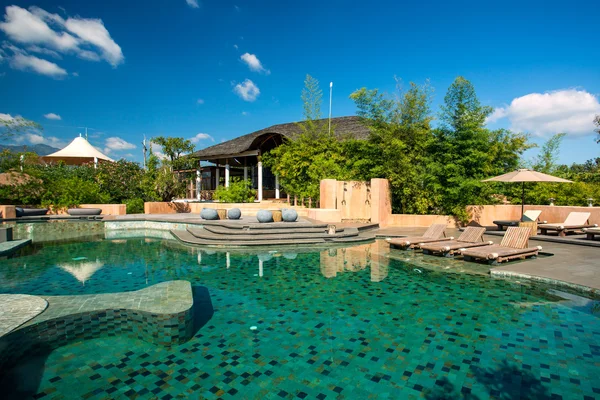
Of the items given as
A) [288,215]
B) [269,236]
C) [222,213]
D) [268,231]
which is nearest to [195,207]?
[222,213]

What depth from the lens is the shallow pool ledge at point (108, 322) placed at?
3627mm

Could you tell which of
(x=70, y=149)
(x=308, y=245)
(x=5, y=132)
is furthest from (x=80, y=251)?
(x=70, y=149)

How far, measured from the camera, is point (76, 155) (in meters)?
27.2

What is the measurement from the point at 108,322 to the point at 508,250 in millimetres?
7601

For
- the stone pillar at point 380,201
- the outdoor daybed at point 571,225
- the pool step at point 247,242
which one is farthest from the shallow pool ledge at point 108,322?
the outdoor daybed at point 571,225

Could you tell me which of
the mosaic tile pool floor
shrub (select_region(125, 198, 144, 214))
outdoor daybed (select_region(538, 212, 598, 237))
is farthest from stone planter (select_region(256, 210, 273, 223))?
shrub (select_region(125, 198, 144, 214))

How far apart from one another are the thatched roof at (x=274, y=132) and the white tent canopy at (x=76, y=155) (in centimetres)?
934

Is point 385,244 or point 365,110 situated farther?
point 365,110

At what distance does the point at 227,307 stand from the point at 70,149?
30004 millimetres

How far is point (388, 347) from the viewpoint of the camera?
11.8 feet

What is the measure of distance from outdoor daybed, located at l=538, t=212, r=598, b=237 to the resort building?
33.9 feet

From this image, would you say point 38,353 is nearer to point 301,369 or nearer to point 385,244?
point 301,369

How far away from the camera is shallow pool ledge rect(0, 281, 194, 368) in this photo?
3.63 m

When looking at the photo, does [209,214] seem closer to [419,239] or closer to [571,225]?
[419,239]
